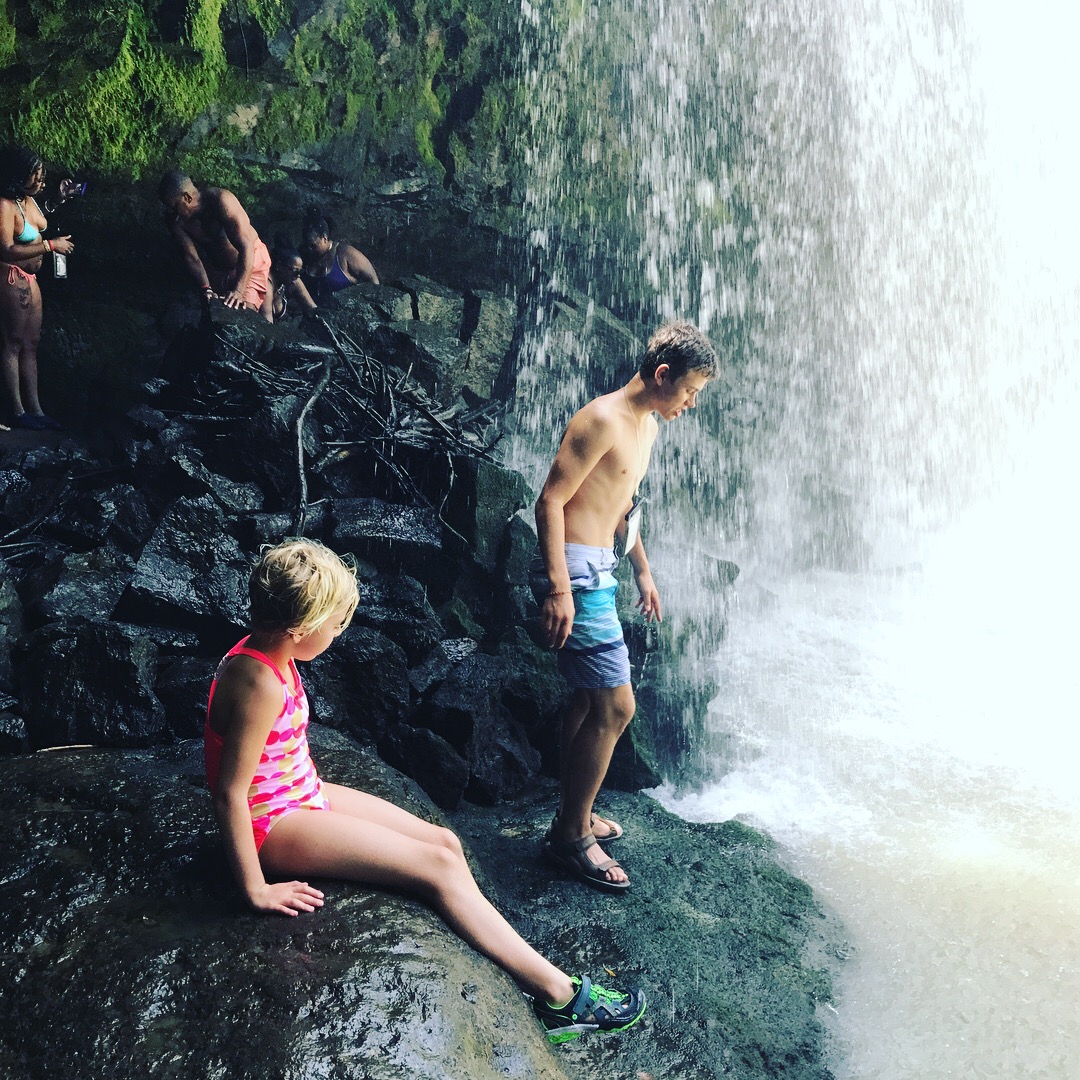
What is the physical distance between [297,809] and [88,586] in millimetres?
2480

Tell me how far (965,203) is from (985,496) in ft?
12.7

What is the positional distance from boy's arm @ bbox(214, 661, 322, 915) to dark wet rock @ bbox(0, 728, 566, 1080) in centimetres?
7

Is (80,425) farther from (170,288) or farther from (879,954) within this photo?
(879,954)

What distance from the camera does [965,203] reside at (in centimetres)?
1128

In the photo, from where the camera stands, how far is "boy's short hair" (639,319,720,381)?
10.6 feet

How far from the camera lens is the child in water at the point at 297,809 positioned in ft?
6.78

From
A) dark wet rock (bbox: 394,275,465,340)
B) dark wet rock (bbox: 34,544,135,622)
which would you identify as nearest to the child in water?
dark wet rock (bbox: 34,544,135,622)

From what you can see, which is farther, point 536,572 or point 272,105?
point 272,105

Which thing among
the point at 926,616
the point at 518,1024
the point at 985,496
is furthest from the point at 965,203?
the point at 518,1024

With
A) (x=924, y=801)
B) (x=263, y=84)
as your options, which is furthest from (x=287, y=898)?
(x=263, y=84)

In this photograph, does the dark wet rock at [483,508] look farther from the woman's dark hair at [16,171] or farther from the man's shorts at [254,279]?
the woman's dark hair at [16,171]

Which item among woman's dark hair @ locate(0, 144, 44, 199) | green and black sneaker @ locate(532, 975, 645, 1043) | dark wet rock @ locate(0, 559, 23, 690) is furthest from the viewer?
woman's dark hair @ locate(0, 144, 44, 199)

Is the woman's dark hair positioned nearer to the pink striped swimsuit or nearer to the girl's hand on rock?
the pink striped swimsuit

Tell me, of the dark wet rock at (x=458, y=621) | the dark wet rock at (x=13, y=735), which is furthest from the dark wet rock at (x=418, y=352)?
the dark wet rock at (x=13, y=735)
